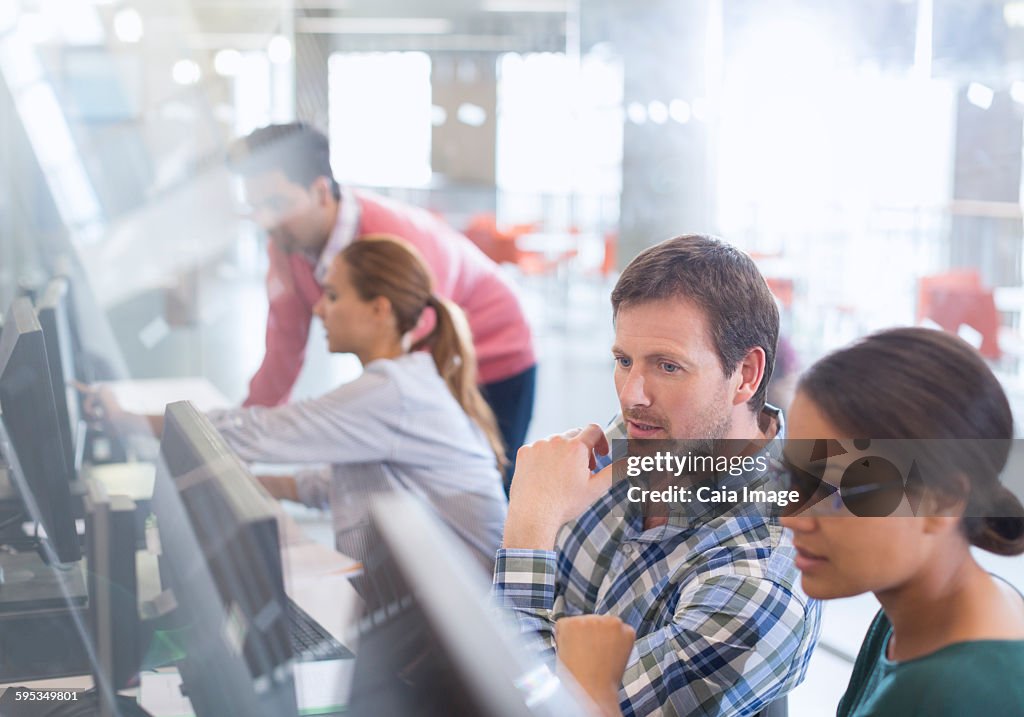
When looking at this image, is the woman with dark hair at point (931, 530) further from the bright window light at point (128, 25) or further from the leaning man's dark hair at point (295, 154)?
the bright window light at point (128, 25)

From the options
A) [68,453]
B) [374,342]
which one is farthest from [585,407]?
[68,453]

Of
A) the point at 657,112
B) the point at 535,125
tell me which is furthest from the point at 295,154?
the point at 535,125

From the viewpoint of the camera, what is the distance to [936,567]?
28.8 inches

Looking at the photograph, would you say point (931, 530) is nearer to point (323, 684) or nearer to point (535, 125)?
point (323, 684)

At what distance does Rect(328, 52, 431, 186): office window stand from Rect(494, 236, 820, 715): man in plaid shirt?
330 cm

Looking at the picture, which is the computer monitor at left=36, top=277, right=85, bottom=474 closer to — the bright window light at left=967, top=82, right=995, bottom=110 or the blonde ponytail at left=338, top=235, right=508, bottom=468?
the blonde ponytail at left=338, top=235, right=508, bottom=468

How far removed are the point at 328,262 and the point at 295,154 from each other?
29cm

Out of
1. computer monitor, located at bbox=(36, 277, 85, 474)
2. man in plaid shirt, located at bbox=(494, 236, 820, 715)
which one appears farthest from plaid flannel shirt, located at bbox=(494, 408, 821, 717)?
computer monitor, located at bbox=(36, 277, 85, 474)

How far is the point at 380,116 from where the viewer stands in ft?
15.7

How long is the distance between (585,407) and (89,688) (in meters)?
4.07

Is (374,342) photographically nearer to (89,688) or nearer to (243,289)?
(89,688)

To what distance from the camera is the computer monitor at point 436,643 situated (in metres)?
0.66

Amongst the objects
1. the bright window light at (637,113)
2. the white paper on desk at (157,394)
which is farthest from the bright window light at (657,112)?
the white paper on desk at (157,394)

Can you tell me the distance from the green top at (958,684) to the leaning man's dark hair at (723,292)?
0.41m
